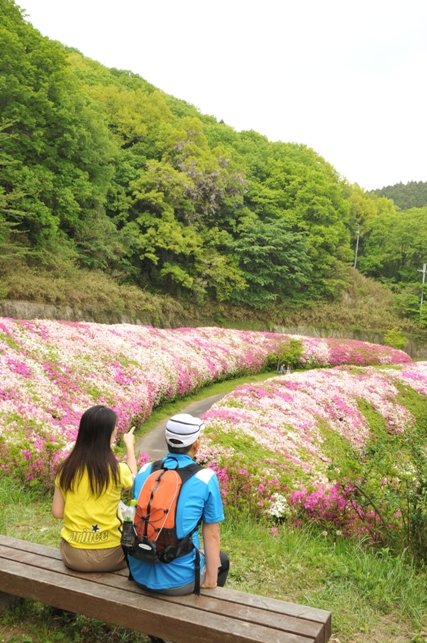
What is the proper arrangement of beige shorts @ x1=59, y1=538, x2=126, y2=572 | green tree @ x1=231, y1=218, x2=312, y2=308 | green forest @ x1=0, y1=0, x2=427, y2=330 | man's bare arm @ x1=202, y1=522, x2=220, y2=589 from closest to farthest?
man's bare arm @ x1=202, y1=522, x2=220, y2=589, beige shorts @ x1=59, y1=538, x2=126, y2=572, green forest @ x1=0, y1=0, x2=427, y2=330, green tree @ x1=231, y1=218, x2=312, y2=308

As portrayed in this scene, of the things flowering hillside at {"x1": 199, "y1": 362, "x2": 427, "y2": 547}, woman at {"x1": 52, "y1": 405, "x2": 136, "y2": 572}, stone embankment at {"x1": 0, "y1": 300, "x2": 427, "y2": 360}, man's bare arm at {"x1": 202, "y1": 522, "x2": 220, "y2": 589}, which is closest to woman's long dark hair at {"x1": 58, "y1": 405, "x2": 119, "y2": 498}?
woman at {"x1": 52, "y1": 405, "x2": 136, "y2": 572}

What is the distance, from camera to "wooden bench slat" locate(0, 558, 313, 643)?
9.85ft

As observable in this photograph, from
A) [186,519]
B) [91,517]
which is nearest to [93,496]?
[91,517]

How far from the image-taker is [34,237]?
2725 centimetres

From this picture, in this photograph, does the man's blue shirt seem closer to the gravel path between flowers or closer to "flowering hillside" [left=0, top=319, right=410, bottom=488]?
"flowering hillside" [left=0, top=319, right=410, bottom=488]

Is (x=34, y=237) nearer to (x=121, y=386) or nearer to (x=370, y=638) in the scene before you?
(x=121, y=386)

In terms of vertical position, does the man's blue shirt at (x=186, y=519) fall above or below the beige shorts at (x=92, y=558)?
above

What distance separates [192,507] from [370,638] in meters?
1.88

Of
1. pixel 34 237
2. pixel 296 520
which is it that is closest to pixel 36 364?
pixel 296 520

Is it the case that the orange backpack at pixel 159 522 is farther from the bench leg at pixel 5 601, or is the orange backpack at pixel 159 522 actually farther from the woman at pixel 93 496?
the bench leg at pixel 5 601

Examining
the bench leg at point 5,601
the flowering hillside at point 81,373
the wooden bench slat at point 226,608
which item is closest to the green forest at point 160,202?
the flowering hillside at point 81,373

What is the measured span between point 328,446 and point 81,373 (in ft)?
24.0

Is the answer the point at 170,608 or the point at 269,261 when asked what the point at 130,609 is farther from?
the point at 269,261

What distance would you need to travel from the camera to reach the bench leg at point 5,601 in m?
3.88
